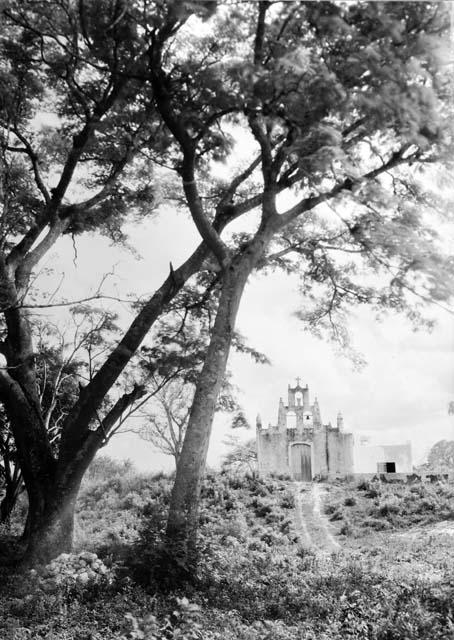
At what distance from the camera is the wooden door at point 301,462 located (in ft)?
149

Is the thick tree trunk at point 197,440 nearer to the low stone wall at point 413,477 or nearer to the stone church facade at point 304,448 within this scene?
the low stone wall at point 413,477

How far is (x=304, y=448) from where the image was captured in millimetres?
46375

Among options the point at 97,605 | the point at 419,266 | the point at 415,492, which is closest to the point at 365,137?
the point at 419,266

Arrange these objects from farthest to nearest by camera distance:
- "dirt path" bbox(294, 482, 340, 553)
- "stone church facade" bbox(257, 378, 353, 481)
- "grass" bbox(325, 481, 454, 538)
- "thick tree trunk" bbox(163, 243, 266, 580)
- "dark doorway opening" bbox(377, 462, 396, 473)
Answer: "stone church facade" bbox(257, 378, 353, 481) → "dark doorway opening" bbox(377, 462, 396, 473) → "grass" bbox(325, 481, 454, 538) → "dirt path" bbox(294, 482, 340, 553) → "thick tree trunk" bbox(163, 243, 266, 580)

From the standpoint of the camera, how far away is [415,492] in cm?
2238

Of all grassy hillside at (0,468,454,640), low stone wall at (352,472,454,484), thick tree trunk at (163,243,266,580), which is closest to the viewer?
grassy hillside at (0,468,454,640)

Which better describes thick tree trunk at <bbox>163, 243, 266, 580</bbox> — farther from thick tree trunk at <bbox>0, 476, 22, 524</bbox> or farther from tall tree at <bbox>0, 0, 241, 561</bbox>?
thick tree trunk at <bbox>0, 476, 22, 524</bbox>

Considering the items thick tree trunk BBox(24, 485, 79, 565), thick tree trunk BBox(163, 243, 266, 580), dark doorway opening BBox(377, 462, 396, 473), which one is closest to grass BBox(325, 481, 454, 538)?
thick tree trunk BBox(24, 485, 79, 565)

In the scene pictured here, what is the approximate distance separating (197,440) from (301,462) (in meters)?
39.2

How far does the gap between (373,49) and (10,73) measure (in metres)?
7.52

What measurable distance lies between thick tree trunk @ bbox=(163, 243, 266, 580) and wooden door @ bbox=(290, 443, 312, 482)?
3805 cm

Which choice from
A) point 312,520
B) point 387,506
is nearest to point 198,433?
point 312,520

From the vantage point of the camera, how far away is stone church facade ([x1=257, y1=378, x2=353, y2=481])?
45.4 m

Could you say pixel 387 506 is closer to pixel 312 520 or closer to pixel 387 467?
pixel 312 520
